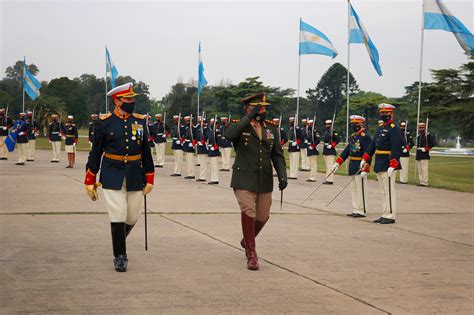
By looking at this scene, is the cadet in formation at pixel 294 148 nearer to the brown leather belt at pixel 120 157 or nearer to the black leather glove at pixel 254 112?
the black leather glove at pixel 254 112

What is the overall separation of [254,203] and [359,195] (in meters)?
5.65

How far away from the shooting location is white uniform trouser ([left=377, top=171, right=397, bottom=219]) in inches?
465

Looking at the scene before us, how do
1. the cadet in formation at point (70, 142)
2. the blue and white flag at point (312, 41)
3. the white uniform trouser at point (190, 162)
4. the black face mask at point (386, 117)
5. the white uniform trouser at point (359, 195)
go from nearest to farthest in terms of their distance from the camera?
the black face mask at point (386, 117)
the white uniform trouser at point (359, 195)
the white uniform trouser at point (190, 162)
the cadet in formation at point (70, 142)
the blue and white flag at point (312, 41)

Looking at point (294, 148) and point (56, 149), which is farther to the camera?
point (56, 149)

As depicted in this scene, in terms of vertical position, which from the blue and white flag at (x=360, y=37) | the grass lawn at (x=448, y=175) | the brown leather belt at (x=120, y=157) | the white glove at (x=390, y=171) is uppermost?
the blue and white flag at (x=360, y=37)

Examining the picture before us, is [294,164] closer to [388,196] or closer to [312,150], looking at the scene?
[312,150]

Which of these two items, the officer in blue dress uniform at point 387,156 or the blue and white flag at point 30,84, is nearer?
the officer in blue dress uniform at point 387,156

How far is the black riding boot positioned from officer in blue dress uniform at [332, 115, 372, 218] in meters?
6.50

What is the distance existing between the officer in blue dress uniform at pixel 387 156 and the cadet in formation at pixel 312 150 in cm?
922

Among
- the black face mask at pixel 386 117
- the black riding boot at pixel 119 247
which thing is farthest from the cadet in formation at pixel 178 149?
the black riding boot at pixel 119 247

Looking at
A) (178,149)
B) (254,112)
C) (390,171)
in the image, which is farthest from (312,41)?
(254,112)

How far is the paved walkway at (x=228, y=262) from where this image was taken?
577 centimetres

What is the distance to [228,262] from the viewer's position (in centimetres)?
758

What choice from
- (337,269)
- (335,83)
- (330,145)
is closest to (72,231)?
(337,269)
